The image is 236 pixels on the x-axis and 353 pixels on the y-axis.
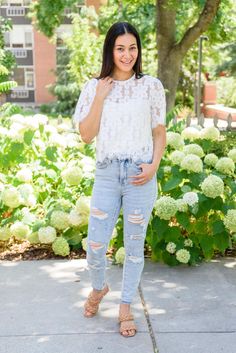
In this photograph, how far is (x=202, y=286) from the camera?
430 centimetres

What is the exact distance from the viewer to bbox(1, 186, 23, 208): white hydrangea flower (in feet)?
17.0

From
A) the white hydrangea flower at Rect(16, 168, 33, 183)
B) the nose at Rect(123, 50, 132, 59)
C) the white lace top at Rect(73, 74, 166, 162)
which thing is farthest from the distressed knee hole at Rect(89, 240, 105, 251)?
the white hydrangea flower at Rect(16, 168, 33, 183)

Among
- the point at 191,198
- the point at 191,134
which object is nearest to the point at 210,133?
the point at 191,134

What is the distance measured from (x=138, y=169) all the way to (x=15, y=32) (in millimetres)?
38353

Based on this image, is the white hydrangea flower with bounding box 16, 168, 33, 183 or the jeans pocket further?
the white hydrangea flower with bounding box 16, 168, 33, 183

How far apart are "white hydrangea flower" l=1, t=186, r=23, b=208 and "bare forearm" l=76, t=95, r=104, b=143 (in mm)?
2079

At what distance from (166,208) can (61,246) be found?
1.05 metres

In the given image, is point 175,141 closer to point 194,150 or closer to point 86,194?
point 194,150

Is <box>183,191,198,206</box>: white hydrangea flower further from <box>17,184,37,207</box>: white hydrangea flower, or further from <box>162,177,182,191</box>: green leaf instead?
<box>17,184,37,207</box>: white hydrangea flower

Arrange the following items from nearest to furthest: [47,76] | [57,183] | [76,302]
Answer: [76,302], [57,183], [47,76]

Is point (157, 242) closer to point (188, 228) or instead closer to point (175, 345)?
point (188, 228)

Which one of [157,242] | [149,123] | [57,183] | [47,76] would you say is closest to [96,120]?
[149,123]

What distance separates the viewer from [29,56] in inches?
1553

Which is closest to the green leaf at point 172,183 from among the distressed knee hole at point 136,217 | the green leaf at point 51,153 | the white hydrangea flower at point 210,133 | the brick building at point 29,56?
the white hydrangea flower at point 210,133
